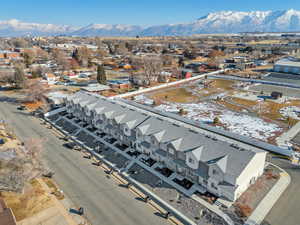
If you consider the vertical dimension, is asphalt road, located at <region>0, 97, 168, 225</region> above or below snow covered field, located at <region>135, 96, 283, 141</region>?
below

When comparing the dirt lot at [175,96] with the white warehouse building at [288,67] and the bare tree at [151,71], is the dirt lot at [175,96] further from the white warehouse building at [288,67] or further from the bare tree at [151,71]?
the white warehouse building at [288,67]

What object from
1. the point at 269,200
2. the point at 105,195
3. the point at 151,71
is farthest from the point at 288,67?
the point at 105,195

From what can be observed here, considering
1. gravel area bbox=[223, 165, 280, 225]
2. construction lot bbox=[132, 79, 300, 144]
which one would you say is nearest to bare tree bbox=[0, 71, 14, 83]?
construction lot bbox=[132, 79, 300, 144]

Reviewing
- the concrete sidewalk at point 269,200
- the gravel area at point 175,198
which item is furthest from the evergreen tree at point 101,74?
the concrete sidewalk at point 269,200

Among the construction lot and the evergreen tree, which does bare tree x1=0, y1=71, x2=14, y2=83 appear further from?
the construction lot

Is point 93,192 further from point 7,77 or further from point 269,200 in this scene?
point 7,77

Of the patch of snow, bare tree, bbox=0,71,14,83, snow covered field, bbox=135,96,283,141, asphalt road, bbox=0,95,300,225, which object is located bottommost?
asphalt road, bbox=0,95,300,225

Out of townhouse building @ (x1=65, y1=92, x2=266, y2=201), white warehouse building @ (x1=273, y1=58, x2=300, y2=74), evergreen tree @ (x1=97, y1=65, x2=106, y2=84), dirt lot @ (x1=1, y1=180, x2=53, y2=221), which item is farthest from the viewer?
white warehouse building @ (x1=273, y1=58, x2=300, y2=74)
